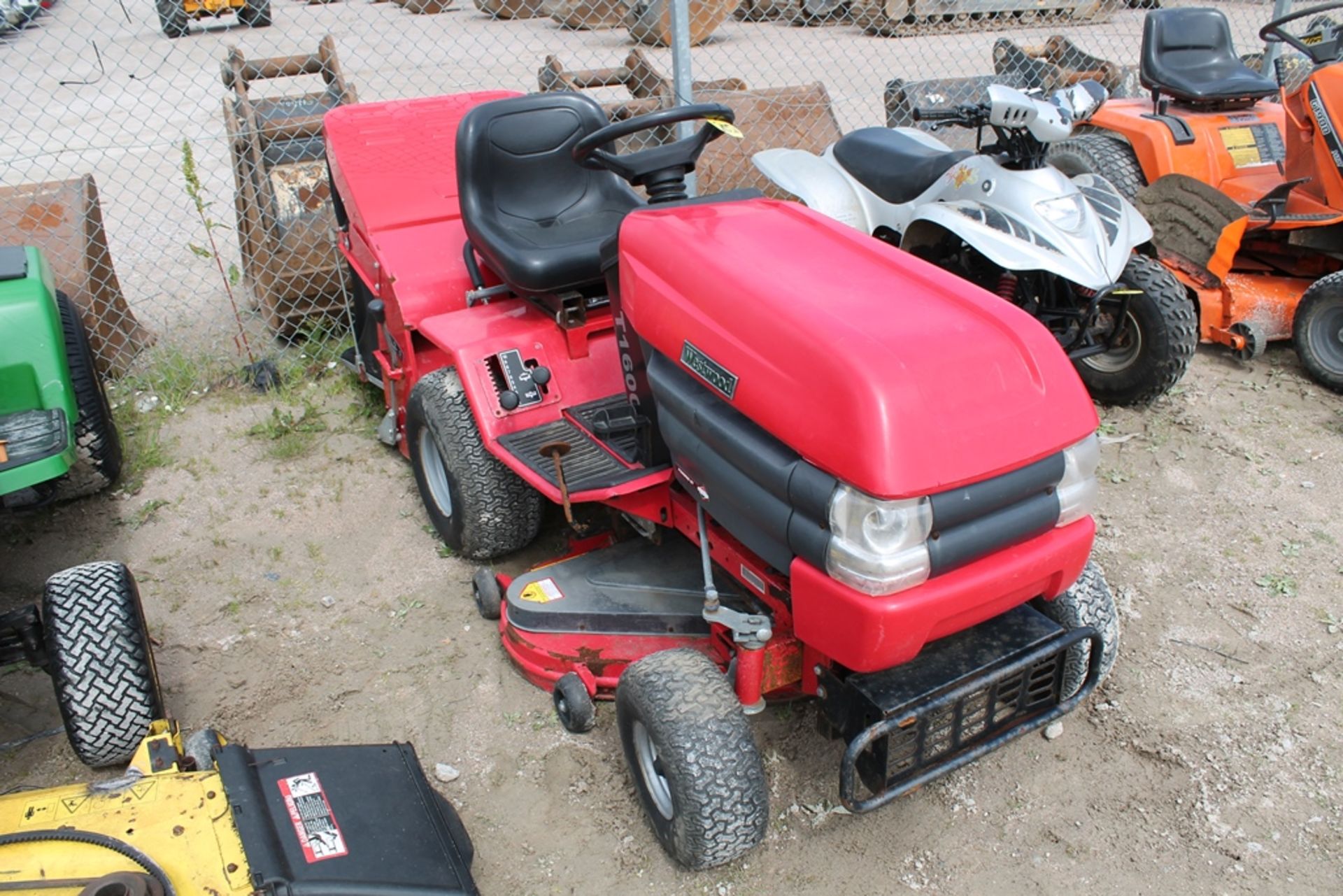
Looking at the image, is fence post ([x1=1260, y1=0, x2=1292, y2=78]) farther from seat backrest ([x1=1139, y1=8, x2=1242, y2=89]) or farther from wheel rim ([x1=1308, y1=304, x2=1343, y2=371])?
wheel rim ([x1=1308, y1=304, x2=1343, y2=371])

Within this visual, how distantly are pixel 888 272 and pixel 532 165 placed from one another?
1421 mm

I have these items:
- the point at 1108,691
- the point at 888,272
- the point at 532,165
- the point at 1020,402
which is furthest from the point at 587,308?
the point at 1108,691

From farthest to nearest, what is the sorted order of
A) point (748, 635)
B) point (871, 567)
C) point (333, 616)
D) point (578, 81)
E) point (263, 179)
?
point (578, 81), point (263, 179), point (333, 616), point (748, 635), point (871, 567)

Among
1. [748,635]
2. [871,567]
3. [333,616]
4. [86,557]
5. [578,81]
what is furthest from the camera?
[578,81]

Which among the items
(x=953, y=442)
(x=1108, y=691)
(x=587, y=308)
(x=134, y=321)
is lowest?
(x=1108, y=691)

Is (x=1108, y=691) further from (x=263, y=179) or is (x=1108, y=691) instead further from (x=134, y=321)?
(x=134, y=321)

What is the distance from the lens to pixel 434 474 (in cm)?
328

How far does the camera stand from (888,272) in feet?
7.17

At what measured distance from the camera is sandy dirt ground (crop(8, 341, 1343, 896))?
2.23 metres

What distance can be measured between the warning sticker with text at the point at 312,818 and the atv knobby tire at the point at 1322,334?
3.85 metres

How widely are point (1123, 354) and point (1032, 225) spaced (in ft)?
2.51

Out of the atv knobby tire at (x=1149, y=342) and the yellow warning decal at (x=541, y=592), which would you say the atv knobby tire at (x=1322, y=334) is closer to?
the atv knobby tire at (x=1149, y=342)

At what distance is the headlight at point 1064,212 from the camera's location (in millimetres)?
3551

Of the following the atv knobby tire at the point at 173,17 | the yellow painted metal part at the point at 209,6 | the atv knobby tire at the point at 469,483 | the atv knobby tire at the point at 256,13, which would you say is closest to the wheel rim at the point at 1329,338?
the atv knobby tire at the point at 469,483
